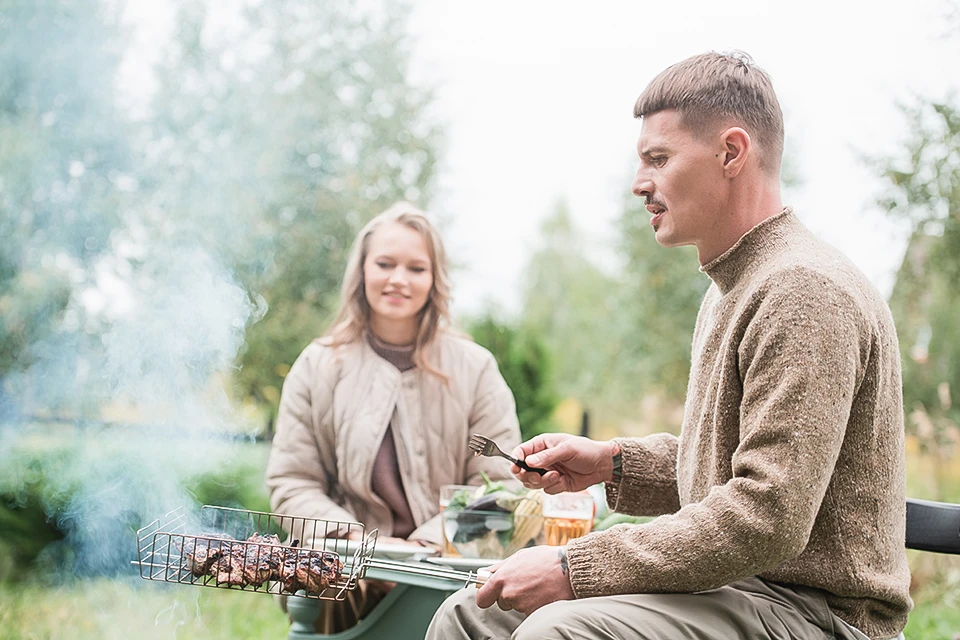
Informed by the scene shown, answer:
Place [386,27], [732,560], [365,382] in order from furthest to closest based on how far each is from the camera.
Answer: [386,27] < [365,382] < [732,560]

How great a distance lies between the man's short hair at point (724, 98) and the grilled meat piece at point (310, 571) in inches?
37.7

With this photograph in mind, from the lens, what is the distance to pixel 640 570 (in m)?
1.38

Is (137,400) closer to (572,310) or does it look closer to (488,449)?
(488,449)

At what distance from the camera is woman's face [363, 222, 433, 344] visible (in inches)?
117

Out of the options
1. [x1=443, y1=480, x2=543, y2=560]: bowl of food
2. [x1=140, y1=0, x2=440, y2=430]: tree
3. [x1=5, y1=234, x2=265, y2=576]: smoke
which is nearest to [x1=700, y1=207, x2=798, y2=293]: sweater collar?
[x1=443, y1=480, x2=543, y2=560]: bowl of food

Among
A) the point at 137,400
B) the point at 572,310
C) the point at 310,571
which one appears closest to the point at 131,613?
the point at 137,400

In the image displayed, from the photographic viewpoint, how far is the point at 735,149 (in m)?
1.59

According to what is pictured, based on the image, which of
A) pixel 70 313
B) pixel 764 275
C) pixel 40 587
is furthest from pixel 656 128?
pixel 40 587

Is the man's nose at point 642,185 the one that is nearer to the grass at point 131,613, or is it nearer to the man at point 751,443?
the man at point 751,443

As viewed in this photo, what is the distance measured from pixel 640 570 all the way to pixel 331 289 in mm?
4490

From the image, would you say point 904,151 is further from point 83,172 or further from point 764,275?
point 83,172

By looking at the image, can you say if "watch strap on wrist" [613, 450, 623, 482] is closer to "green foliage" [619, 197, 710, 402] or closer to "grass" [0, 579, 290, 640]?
"grass" [0, 579, 290, 640]

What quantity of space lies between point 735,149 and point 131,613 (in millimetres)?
3977

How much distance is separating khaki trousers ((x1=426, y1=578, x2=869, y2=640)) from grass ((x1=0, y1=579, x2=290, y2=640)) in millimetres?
3217
